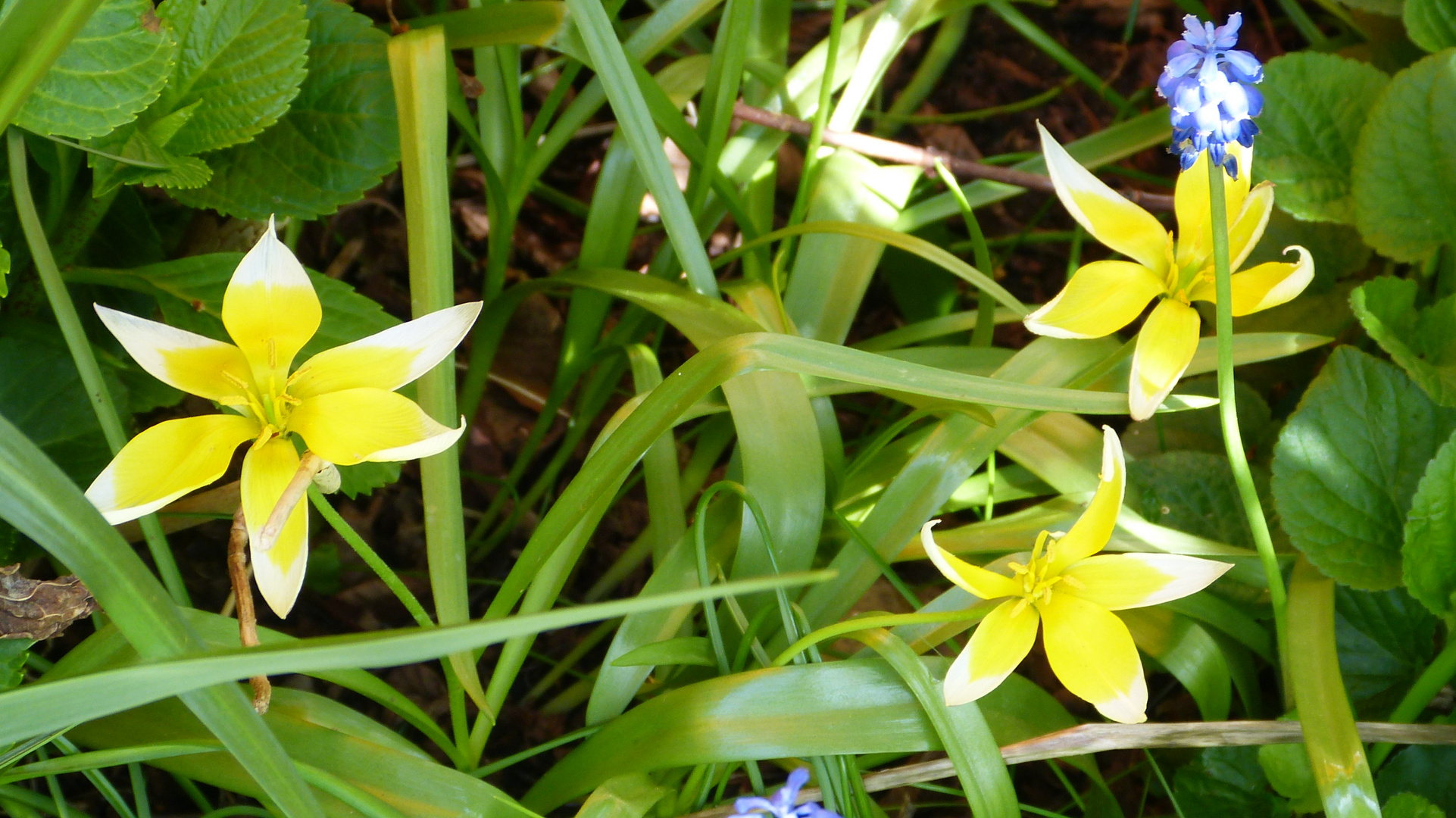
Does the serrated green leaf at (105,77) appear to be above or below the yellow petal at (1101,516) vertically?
above

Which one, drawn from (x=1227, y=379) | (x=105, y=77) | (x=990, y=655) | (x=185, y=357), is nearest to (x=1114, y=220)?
(x=1227, y=379)

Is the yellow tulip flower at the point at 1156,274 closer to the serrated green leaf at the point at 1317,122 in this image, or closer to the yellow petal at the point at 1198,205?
the yellow petal at the point at 1198,205

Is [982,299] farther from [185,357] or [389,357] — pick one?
[185,357]

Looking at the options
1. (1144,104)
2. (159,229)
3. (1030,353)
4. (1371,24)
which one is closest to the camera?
(1030,353)

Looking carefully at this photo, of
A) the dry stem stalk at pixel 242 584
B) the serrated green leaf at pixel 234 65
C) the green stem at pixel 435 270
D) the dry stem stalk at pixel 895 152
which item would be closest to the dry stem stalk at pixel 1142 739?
the green stem at pixel 435 270

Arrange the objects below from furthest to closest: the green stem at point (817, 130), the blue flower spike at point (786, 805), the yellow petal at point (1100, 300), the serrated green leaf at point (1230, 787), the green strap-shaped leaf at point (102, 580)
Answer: the green stem at point (817, 130) < the serrated green leaf at point (1230, 787) < the yellow petal at point (1100, 300) < the blue flower spike at point (786, 805) < the green strap-shaped leaf at point (102, 580)

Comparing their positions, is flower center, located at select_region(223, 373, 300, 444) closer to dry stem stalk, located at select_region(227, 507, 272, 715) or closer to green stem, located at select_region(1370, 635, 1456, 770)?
dry stem stalk, located at select_region(227, 507, 272, 715)

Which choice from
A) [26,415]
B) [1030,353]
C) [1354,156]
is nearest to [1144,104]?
[1354,156]

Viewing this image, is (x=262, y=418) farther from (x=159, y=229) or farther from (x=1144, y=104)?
(x=1144, y=104)
